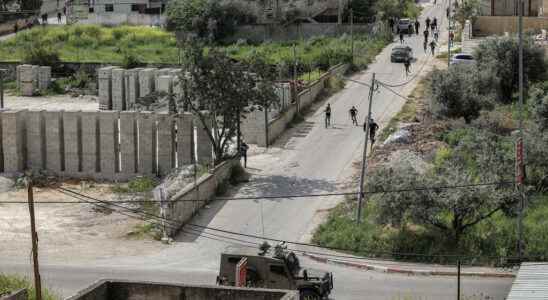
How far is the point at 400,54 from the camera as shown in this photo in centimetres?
6388

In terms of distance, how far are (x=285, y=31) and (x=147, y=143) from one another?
41.2 meters

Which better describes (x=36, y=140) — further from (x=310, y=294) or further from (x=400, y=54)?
(x=400, y=54)

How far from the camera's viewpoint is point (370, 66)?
2512 inches

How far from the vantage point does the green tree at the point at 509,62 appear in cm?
5162

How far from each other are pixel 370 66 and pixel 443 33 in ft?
45.0

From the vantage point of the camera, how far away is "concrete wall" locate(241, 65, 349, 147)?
46688 mm

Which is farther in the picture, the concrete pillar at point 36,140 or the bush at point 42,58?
the bush at point 42,58

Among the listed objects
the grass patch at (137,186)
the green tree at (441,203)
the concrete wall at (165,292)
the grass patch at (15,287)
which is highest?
the concrete wall at (165,292)

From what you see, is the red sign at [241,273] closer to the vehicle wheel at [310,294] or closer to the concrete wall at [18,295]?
A: the vehicle wheel at [310,294]

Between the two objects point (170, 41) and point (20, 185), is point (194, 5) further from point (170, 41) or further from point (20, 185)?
point (20, 185)

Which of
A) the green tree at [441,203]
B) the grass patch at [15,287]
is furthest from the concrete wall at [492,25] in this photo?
the grass patch at [15,287]

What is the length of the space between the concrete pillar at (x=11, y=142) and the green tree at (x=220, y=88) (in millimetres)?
7768

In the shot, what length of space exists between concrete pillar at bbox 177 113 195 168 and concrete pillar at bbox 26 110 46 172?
19.9 feet

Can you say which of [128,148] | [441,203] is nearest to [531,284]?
[441,203]
